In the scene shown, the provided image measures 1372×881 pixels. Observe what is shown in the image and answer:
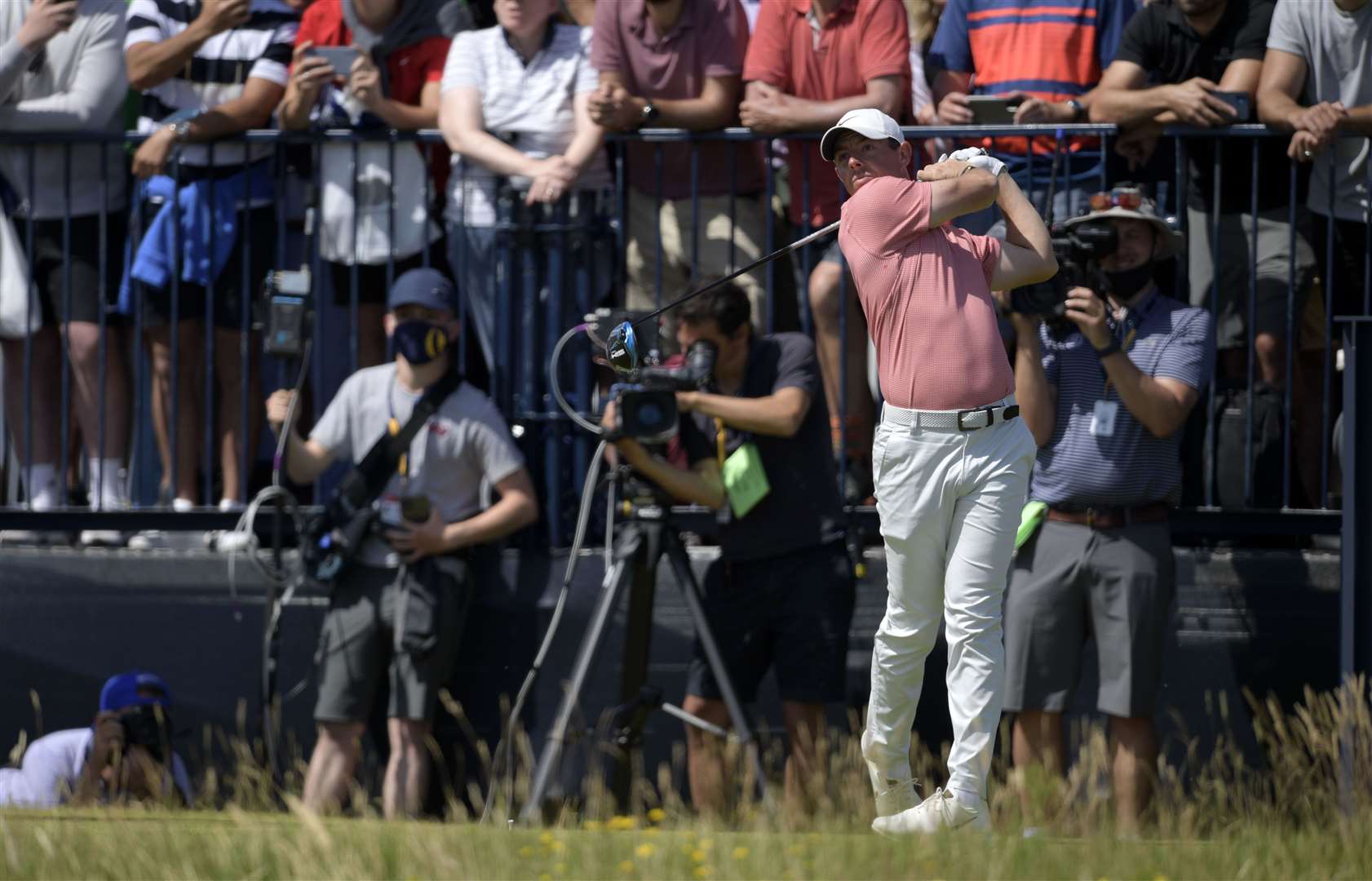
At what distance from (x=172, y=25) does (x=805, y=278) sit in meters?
3.00

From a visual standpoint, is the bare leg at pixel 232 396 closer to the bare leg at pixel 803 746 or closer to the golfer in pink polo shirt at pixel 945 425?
the bare leg at pixel 803 746

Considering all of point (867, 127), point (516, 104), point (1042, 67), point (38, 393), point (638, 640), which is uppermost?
point (1042, 67)

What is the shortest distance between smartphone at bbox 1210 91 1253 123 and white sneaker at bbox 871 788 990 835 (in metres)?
3.51

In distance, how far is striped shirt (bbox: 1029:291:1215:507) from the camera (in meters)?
7.71

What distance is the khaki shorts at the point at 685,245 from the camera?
864 centimetres

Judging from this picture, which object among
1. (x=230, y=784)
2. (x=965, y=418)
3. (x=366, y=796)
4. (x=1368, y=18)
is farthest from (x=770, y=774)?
(x=1368, y=18)

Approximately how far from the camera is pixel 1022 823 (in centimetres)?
603

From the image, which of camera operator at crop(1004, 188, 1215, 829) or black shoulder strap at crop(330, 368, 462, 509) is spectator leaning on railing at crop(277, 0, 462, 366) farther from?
camera operator at crop(1004, 188, 1215, 829)

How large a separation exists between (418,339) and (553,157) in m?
1.00

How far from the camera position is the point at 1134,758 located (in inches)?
302

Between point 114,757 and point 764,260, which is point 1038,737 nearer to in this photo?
point 764,260

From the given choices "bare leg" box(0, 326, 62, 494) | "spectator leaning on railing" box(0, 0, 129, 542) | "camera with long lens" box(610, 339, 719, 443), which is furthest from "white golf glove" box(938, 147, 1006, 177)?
"bare leg" box(0, 326, 62, 494)

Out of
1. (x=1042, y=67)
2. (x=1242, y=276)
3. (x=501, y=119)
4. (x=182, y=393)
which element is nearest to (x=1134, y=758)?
(x=1242, y=276)

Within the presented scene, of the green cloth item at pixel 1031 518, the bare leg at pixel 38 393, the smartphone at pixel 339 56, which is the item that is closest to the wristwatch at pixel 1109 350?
the green cloth item at pixel 1031 518
